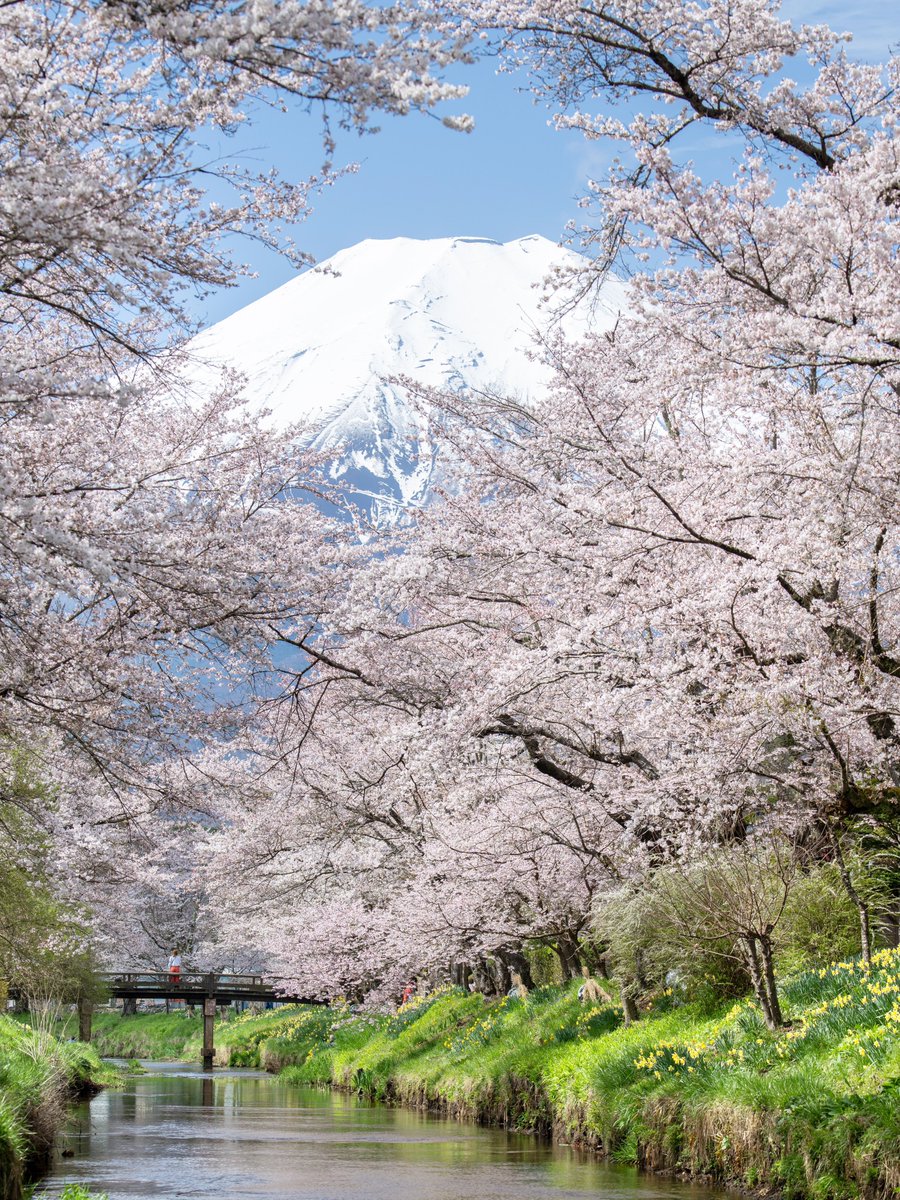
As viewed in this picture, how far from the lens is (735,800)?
34.4 feet

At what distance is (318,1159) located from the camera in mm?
12523

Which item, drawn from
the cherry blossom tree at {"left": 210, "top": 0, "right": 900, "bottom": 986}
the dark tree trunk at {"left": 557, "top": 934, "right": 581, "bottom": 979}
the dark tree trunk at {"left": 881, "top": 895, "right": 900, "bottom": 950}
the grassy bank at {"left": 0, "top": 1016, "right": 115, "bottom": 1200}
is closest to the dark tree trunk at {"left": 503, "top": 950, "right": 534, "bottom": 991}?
the dark tree trunk at {"left": 557, "top": 934, "right": 581, "bottom": 979}

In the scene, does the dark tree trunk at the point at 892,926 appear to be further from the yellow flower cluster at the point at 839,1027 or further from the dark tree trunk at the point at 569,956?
the dark tree trunk at the point at 569,956

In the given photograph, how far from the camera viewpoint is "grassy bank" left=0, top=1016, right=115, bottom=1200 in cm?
938

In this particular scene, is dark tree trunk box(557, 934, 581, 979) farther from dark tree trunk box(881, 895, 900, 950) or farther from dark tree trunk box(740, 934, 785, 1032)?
dark tree trunk box(740, 934, 785, 1032)

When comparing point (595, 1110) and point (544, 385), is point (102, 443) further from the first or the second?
point (595, 1110)

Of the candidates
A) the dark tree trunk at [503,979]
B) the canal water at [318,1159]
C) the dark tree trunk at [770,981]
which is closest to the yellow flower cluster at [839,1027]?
the dark tree trunk at [770,981]

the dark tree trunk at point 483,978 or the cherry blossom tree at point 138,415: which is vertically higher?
the cherry blossom tree at point 138,415

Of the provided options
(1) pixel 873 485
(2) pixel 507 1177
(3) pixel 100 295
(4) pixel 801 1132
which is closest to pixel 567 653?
(1) pixel 873 485

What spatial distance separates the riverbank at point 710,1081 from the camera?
297 inches

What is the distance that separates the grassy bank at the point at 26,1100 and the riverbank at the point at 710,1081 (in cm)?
552

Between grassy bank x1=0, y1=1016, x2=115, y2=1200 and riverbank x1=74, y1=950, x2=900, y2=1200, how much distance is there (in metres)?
5.52

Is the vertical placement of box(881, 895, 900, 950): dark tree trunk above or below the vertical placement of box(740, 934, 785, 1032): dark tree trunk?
above

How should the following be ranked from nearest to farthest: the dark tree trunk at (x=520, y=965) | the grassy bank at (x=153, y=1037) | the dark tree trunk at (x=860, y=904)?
the dark tree trunk at (x=860, y=904), the dark tree trunk at (x=520, y=965), the grassy bank at (x=153, y=1037)
